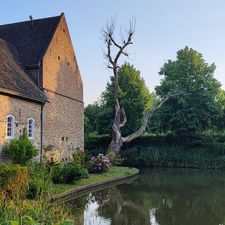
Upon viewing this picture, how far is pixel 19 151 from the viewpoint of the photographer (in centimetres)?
1555

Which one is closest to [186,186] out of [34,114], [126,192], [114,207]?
[126,192]

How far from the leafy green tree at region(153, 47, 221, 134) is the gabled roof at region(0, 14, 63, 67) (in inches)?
549

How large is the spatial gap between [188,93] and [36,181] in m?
22.7

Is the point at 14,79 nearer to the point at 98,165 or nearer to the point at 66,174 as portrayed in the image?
the point at 66,174

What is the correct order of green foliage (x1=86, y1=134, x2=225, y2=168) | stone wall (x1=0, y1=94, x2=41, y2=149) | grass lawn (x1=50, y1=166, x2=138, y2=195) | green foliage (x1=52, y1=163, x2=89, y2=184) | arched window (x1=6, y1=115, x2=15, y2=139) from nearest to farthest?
grass lawn (x1=50, y1=166, x2=138, y2=195) → stone wall (x1=0, y1=94, x2=41, y2=149) → green foliage (x1=52, y1=163, x2=89, y2=184) → arched window (x1=6, y1=115, x2=15, y2=139) → green foliage (x1=86, y1=134, x2=225, y2=168)

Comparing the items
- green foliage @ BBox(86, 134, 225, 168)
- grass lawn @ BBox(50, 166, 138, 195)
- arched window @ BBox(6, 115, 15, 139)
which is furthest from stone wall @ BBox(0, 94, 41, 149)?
green foliage @ BBox(86, 134, 225, 168)

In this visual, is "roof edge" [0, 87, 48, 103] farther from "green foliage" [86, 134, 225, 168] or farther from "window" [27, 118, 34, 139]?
"green foliage" [86, 134, 225, 168]

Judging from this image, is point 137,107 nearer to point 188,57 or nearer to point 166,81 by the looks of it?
point 166,81

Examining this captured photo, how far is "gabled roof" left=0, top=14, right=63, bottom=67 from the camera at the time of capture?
69.8 ft

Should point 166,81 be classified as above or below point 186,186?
above

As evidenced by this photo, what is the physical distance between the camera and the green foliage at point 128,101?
112 feet

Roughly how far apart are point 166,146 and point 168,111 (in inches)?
129

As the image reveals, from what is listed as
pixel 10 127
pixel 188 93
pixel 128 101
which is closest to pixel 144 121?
pixel 128 101

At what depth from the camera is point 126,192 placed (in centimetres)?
1594
